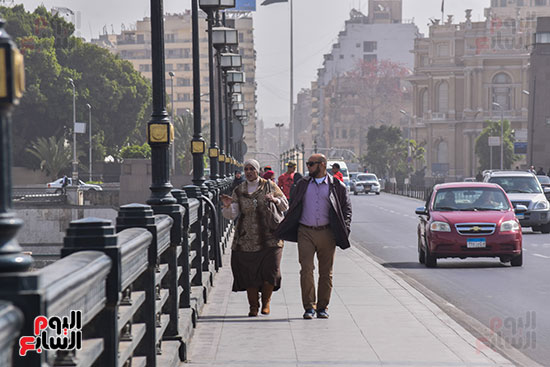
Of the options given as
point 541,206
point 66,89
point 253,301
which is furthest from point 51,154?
point 253,301

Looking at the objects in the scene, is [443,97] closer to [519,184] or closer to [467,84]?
[467,84]

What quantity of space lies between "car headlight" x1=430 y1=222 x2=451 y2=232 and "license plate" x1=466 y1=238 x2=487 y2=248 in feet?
1.43

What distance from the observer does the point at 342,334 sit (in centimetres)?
1152

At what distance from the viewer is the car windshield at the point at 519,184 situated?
34.8m

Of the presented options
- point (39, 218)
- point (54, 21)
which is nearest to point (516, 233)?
point (39, 218)

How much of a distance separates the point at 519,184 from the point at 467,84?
388ft

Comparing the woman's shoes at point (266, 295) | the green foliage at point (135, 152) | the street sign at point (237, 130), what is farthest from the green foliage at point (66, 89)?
the woman's shoes at point (266, 295)

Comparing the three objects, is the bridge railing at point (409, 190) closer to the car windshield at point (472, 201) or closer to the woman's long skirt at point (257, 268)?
the car windshield at point (472, 201)

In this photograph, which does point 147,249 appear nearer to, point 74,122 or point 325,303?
point 325,303

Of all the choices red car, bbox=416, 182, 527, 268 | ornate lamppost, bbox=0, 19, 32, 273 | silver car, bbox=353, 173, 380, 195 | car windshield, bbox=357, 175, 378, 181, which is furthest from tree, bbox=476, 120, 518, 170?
ornate lamppost, bbox=0, 19, 32, 273

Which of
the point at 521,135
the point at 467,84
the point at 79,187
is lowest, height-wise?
the point at 79,187

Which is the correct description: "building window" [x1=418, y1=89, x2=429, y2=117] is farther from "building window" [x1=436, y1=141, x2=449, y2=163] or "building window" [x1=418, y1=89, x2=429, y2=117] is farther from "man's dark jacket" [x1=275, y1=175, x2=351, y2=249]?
"man's dark jacket" [x1=275, y1=175, x2=351, y2=249]

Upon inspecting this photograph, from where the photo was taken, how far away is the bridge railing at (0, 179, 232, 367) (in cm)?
329

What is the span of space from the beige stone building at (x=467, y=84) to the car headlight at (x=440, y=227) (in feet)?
411
